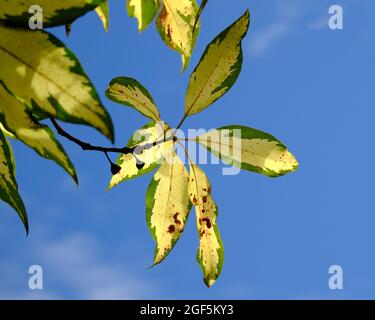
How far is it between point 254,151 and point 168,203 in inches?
6.8

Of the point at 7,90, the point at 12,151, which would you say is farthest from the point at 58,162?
the point at 12,151

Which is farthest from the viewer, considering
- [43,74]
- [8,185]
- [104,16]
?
[104,16]

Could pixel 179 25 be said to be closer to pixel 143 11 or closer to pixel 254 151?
pixel 143 11

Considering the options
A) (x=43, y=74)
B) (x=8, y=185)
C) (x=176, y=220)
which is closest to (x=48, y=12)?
(x=43, y=74)

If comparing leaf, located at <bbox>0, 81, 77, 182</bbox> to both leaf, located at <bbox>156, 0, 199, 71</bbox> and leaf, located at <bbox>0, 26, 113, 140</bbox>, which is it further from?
leaf, located at <bbox>156, 0, 199, 71</bbox>

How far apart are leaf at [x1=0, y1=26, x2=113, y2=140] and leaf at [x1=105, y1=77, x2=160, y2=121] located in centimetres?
43

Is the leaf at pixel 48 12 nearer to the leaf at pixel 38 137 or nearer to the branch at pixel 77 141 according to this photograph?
the leaf at pixel 38 137

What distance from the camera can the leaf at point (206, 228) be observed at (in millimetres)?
984

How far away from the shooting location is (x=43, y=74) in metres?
0.57

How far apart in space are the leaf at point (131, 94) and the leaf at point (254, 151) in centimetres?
14

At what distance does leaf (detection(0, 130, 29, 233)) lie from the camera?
0.76 m

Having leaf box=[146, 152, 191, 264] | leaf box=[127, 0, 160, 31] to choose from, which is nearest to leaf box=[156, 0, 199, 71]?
leaf box=[127, 0, 160, 31]

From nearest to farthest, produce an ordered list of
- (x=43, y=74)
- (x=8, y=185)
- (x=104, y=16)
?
(x=43, y=74) < (x=8, y=185) < (x=104, y=16)

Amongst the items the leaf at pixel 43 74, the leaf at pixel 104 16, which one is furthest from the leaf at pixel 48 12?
the leaf at pixel 104 16
